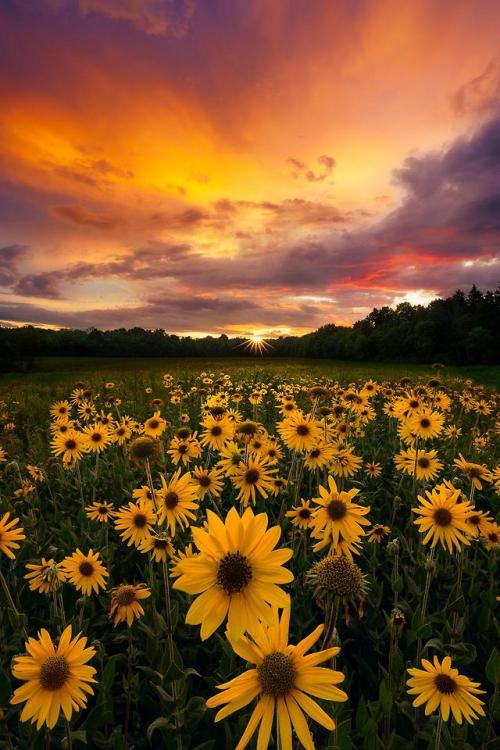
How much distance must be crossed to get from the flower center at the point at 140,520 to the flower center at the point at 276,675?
7.39ft

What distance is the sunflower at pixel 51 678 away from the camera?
165 centimetres

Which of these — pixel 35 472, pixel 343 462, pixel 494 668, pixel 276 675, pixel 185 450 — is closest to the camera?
pixel 276 675

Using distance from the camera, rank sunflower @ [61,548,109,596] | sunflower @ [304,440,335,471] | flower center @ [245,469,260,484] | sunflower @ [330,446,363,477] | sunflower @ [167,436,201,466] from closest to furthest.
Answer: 1. sunflower @ [61,548,109,596]
2. flower center @ [245,469,260,484]
3. sunflower @ [304,440,335,471]
4. sunflower @ [330,446,363,477]
5. sunflower @ [167,436,201,466]

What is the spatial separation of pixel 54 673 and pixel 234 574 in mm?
1099

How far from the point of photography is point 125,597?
256 cm

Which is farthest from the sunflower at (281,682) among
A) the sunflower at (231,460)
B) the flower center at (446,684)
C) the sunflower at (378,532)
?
the sunflower at (378,532)

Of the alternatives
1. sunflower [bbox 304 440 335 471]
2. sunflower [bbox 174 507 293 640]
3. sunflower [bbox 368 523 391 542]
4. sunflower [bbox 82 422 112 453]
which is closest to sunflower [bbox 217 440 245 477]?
sunflower [bbox 304 440 335 471]

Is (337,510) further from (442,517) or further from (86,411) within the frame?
(86,411)

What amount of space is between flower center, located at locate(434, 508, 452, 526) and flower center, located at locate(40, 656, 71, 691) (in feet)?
8.23

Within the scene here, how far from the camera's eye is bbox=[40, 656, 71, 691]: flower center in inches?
66.6

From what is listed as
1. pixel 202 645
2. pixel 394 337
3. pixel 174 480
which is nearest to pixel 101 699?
pixel 202 645

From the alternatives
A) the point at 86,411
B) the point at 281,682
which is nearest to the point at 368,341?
the point at 86,411

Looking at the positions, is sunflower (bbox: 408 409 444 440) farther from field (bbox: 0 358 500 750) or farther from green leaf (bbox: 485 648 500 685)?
green leaf (bbox: 485 648 500 685)

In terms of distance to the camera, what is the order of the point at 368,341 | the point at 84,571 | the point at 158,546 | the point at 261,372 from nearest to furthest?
1. the point at 158,546
2. the point at 84,571
3. the point at 261,372
4. the point at 368,341
